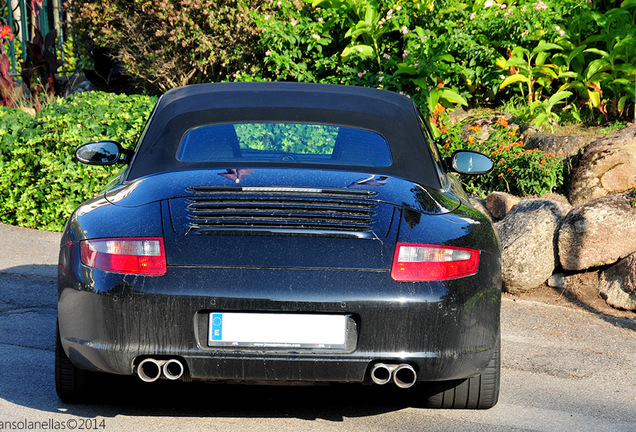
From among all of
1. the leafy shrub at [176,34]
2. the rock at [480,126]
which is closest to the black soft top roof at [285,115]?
the rock at [480,126]

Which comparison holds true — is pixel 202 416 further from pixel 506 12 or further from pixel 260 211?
pixel 506 12

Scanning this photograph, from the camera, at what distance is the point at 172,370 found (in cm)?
325

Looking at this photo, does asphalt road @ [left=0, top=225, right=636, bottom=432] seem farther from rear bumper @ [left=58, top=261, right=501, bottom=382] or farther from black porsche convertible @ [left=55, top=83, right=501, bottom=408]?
rear bumper @ [left=58, top=261, right=501, bottom=382]

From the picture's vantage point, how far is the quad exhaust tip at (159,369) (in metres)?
3.23

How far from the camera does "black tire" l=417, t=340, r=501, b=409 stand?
3.80 m

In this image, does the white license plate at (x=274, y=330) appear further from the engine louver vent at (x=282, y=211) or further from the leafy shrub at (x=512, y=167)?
the leafy shrub at (x=512, y=167)

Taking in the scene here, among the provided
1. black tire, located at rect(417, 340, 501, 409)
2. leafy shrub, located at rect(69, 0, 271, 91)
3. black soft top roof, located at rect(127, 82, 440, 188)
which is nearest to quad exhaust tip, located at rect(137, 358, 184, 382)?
black soft top roof, located at rect(127, 82, 440, 188)

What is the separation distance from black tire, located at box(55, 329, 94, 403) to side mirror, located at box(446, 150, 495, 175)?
7.25 ft

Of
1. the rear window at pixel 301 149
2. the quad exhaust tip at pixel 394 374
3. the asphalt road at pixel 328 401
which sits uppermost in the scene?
the rear window at pixel 301 149

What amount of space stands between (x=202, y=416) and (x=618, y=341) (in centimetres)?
304

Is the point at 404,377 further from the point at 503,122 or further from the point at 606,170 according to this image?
the point at 503,122

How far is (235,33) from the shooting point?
10.3 m

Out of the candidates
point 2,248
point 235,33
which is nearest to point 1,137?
point 2,248

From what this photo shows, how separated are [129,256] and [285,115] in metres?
1.39
